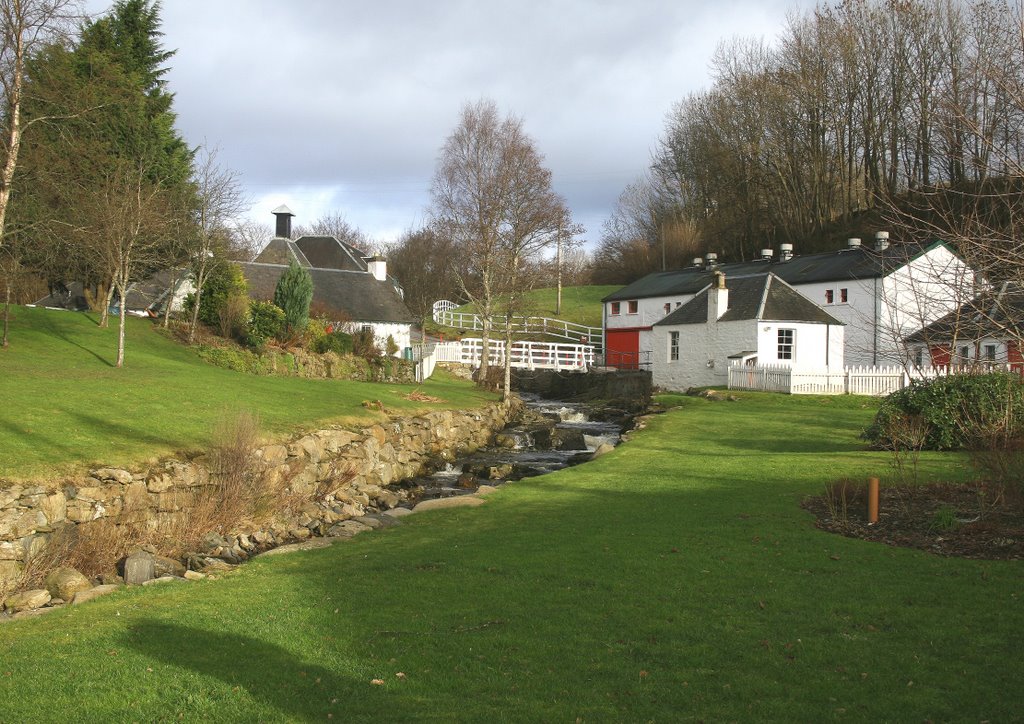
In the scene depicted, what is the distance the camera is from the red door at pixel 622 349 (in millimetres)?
50894

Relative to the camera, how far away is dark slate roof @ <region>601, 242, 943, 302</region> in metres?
41.5

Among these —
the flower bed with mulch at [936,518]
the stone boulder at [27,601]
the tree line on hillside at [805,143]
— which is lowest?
the stone boulder at [27,601]

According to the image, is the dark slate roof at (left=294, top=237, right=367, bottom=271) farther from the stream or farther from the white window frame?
the white window frame

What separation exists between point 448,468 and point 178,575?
37.0 feet

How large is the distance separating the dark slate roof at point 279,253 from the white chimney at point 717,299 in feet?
83.0

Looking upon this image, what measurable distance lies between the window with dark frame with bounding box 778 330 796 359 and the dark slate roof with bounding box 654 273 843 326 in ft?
2.25

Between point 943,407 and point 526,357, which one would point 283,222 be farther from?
point 943,407

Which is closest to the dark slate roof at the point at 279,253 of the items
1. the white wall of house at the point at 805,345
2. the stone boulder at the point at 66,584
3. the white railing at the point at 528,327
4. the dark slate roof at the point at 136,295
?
the white railing at the point at 528,327

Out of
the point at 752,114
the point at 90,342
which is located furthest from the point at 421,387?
the point at 752,114

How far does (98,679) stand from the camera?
19.3 ft

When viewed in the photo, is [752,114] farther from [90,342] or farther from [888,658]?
[888,658]

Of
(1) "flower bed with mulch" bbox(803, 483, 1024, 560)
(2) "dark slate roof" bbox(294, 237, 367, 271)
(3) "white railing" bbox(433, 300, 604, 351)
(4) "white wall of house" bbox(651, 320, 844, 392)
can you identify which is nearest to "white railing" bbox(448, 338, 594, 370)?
(3) "white railing" bbox(433, 300, 604, 351)

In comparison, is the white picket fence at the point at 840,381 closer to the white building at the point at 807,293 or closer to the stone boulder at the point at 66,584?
the white building at the point at 807,293

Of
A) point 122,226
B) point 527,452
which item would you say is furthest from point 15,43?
point 527,452
